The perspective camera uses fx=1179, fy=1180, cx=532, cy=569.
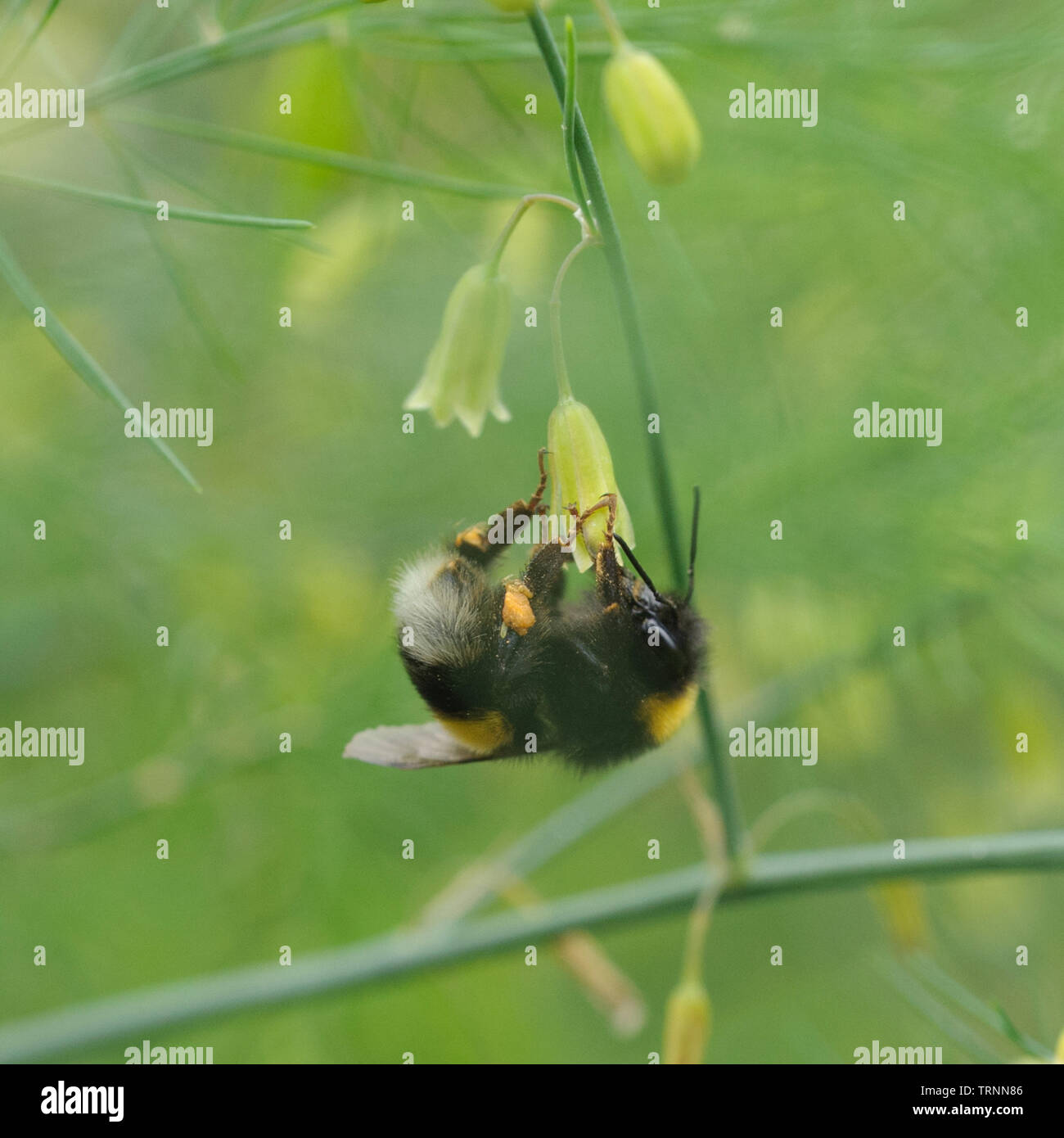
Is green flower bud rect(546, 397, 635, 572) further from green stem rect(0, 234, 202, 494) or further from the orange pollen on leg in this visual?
green stem rect(0, 234, 202, 494)

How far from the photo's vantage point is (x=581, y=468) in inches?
30.4

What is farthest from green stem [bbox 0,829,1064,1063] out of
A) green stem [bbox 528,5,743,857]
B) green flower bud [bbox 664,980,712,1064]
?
green stem [bbox 528,5,743,857]

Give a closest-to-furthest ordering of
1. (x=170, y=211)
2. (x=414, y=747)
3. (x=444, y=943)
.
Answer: (x=170, y=211), (x=414, y=747), (x=444, y=943)

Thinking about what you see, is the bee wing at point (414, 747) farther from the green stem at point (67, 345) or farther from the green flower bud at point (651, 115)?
the green flower bud at point (651, 115)

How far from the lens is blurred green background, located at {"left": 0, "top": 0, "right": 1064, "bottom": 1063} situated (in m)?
1.52

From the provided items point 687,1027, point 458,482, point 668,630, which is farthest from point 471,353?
point 458,482

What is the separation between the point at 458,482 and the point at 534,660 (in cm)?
116

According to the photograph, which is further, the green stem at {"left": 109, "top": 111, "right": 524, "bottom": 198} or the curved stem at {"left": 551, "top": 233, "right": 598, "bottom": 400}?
the green stem at {"left": 109, "top": 111, "right": 524, "bottom": 198}

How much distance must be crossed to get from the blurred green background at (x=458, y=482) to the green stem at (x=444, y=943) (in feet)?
1.22

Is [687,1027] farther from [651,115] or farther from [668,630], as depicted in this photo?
[651,115]

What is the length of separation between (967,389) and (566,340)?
0.70 metres

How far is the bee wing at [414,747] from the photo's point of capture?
3.06ft

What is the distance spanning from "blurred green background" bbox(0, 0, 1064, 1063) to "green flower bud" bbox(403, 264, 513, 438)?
535 millimetres
